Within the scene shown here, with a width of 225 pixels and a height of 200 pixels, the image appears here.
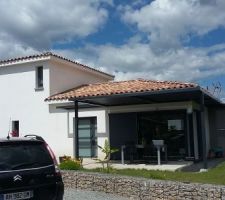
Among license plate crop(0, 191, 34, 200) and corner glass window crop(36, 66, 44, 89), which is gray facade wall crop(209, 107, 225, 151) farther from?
license plate crop(0, 191, 34, 200)

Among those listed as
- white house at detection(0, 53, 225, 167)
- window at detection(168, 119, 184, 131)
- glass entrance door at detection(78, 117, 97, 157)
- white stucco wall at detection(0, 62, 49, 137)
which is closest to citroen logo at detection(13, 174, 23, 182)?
white house at detection(0, 53, 225, 167)

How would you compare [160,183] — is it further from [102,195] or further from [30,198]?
[30,198]

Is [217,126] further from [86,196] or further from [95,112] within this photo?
[86,196]

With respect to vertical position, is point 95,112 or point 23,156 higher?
point 95,112

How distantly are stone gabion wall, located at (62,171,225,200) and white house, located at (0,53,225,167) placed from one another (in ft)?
17.8

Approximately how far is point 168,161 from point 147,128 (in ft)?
7.19

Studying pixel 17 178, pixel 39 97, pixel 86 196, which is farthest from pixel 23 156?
pixel 39 97

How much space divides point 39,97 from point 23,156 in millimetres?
16593

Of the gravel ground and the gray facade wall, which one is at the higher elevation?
the gray facade wall

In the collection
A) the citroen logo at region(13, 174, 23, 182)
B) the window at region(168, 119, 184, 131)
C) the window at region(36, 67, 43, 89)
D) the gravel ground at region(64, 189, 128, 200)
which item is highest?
the window at region(36, 67, 43, 89)

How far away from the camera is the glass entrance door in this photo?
23.2 m

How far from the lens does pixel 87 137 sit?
23.5m

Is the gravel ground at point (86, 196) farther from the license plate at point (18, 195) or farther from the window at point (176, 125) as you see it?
the window at point (176, 125)

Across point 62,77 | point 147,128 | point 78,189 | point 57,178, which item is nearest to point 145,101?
point 147,128
